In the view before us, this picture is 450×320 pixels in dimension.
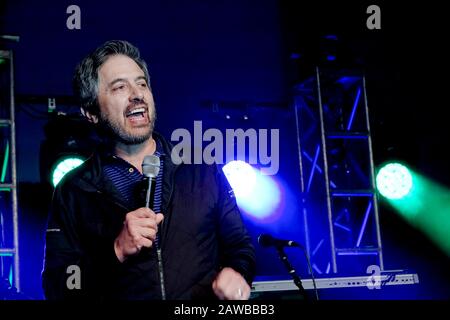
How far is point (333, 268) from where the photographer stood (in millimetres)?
6227

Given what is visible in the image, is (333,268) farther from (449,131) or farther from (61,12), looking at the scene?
(61,12)

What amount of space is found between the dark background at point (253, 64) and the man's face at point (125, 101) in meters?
4.23

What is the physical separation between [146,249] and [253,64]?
18.3 ft

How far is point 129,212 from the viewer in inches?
92.2

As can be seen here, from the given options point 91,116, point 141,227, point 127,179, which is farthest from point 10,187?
point 141,227

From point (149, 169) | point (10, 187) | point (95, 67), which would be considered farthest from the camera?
point (10, 187)

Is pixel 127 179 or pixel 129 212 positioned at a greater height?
pixel 127 179

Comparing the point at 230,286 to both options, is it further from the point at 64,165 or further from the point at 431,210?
the point at 431,210

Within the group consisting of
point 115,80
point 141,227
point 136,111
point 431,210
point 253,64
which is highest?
point 253,64

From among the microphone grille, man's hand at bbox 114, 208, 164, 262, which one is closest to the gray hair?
the microphone grille

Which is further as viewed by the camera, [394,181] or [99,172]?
[394,181]

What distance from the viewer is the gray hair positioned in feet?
9.79

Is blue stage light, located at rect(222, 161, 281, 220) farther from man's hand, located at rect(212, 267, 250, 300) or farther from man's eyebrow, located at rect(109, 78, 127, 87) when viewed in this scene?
man's hand, located at rect(212, 267, 250, 300)

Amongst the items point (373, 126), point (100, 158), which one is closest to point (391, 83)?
point (373, 126)
